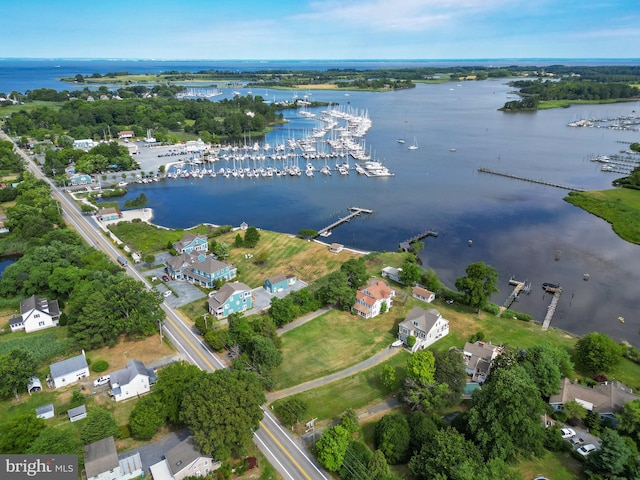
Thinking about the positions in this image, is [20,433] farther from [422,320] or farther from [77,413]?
[422,320]

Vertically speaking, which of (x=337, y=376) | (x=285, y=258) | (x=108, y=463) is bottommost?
(x=337, y=376)

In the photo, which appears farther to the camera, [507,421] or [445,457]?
[507,421]

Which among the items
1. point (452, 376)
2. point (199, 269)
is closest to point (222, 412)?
point (452, 376)

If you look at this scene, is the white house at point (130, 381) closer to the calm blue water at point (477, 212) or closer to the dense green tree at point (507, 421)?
the dense green tree at point (507, 421)

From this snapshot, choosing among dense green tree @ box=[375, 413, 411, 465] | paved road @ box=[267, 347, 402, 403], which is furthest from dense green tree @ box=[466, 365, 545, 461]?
paved road @ box=[267, 347, 402, 403]

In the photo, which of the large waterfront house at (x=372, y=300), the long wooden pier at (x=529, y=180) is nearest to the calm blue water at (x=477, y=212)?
the long wooden pier at (x=529, y=180)

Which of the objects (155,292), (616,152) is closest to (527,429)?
(155,292)

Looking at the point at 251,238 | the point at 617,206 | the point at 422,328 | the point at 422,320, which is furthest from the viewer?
the point at 617,206
